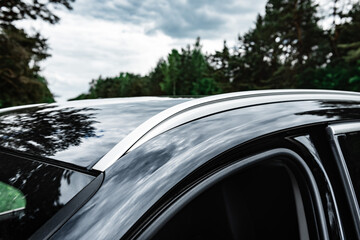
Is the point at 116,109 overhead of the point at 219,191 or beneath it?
overhead

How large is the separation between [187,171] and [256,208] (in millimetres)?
494

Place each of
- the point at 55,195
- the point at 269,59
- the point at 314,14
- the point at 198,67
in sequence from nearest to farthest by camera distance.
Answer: the point at 55,195
the point at 314,14
the point at 269,59
the point at 198,67

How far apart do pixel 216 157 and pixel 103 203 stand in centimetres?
34

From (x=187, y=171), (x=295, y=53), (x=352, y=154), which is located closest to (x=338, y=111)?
(x=352, y=154)

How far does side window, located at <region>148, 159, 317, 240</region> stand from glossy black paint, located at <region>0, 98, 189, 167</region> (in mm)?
373

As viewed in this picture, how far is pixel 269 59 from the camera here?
43.9 meters

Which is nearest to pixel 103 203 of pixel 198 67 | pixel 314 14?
pixel 314 14

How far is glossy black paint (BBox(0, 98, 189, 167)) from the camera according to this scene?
1.06m

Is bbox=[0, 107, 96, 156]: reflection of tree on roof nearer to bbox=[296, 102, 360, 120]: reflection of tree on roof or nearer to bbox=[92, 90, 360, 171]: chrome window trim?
bbox=[92, 90, 360, 171]: chrome window trim

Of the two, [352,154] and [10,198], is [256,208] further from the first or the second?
[10,198]

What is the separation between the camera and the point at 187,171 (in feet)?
2.91

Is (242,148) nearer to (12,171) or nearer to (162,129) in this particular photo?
(162,129)

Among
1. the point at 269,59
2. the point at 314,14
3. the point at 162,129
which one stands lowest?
the point at 162,129

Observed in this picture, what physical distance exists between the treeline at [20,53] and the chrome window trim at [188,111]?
20.8 m
